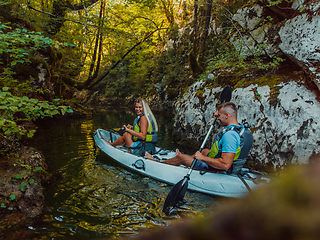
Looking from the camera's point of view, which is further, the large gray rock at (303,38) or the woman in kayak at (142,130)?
the woman in kayak at (142,130)

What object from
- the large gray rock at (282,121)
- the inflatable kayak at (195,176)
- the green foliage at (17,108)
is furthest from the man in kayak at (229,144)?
the green foliage at (17,108)

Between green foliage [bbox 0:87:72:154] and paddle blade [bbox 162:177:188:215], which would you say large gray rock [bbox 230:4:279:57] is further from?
green foliage [bbox 0:87:72:154]

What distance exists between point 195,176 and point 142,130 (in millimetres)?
2031

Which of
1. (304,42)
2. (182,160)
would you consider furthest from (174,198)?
(304,42)

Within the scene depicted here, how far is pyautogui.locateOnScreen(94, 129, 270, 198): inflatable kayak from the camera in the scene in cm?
388

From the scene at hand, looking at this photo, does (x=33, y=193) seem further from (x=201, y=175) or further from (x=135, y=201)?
(x=201, y=175)

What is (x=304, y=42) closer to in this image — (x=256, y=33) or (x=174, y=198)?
(x=256, y=33)

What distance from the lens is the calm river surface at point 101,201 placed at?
2.98m

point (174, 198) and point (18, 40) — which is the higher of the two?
point (18, 40)

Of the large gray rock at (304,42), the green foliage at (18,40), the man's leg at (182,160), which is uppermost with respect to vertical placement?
the large gray rock at (304,42)

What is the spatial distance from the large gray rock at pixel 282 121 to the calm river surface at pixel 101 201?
2040mm

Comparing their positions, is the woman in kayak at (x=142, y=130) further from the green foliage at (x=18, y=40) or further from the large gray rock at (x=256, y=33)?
the large gray rock at (x=256, y=33)

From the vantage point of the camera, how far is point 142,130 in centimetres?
560

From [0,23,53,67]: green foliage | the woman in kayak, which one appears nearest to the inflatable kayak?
the woman in kayak
